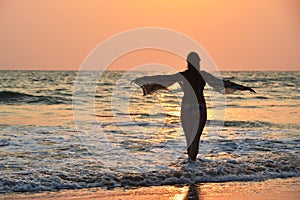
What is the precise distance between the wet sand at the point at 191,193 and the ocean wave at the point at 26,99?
19.1m

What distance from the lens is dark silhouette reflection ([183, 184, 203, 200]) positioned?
384 inches

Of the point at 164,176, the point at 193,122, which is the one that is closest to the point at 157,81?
the point at 193,122

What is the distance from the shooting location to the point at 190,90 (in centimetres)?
1216

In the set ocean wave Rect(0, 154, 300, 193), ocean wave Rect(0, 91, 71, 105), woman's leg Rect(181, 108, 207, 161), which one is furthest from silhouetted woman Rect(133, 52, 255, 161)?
ocean wave Rect(0, 91, 71, 105)

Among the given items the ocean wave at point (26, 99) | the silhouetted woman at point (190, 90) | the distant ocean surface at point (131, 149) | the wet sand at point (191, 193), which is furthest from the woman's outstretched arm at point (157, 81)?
the ocean wave at point (26, 99)

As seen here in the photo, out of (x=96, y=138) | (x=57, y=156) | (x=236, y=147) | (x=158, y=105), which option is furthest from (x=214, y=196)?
(x=158, y=105)

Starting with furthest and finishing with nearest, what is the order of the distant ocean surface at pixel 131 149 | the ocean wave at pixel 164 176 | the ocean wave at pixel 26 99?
the ocean wave at pixel 26 99 → the distant ocean surface at pixel 131 149 → the ocean wave at pixel 164 176

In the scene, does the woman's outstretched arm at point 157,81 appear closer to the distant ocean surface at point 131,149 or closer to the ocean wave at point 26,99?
the distant ocean surface at point 131,149

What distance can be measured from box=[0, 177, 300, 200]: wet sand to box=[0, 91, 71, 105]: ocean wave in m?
19.1

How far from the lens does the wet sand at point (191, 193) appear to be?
9734mm

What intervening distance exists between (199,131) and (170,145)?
3.15 metres

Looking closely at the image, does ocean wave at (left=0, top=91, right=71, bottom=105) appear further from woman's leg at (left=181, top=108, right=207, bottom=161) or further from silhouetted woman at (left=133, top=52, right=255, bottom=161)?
woman's leg at (left=181, top=108, right=207, bottom=161)

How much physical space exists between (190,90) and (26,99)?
20184mm

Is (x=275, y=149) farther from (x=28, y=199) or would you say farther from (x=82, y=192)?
(x=28, y=199)
